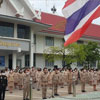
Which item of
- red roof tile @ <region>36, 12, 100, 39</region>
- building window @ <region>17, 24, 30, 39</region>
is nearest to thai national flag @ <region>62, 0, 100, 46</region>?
building window @ <region>17, 24, 30, 39</region>

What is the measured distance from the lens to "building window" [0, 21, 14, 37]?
2398 cm

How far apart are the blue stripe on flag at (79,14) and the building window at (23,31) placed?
1732 centimetres

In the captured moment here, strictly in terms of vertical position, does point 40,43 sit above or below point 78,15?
above

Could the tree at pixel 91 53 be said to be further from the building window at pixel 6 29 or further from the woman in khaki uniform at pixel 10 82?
the woman in khaki uniform at pixel 10 82

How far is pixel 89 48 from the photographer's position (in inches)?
1185

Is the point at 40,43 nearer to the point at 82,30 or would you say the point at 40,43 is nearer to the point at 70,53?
the point at 70,53

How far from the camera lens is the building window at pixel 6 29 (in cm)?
2398

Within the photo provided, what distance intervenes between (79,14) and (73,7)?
325 mm

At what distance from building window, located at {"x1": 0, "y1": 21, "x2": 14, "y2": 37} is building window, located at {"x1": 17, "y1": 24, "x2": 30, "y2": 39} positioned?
2.99 ft

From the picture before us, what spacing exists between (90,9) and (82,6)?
34 centimetres

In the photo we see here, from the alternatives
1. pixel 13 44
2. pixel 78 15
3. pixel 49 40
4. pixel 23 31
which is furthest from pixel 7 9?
pixel 78 15

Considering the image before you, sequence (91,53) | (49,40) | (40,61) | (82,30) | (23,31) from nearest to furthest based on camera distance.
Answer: (82,30) < (23,31) < (91,53) < (40,61) < (49,40)

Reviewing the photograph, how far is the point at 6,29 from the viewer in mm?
24391

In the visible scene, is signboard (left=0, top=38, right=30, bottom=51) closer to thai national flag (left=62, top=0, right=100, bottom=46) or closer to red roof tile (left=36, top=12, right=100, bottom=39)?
red roof tile (left=36, top=12, right=100, bottom=39)
